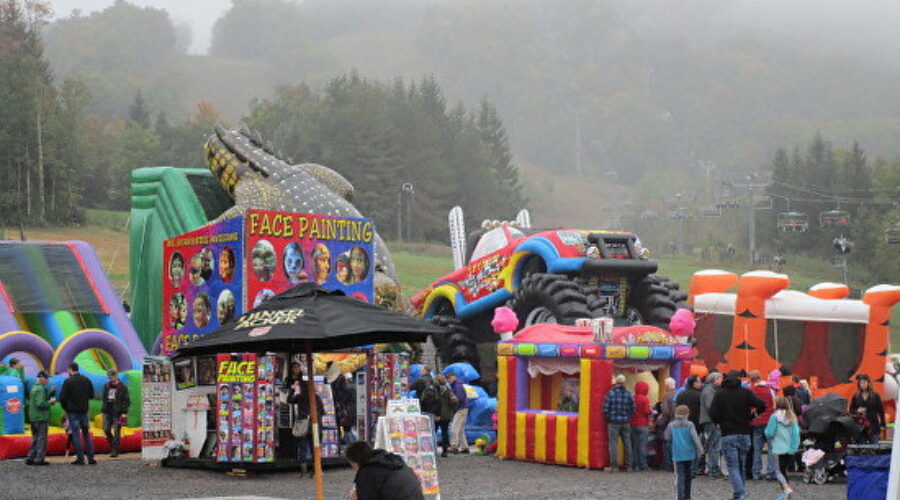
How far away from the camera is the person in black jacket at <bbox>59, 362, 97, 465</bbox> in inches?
681

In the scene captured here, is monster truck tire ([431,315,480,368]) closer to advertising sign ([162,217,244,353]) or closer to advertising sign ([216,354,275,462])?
advertising sign ([162,217,244,353])

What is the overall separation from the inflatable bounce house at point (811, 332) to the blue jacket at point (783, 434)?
855 centimetres

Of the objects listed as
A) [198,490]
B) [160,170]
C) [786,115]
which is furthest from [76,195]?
[786,115]

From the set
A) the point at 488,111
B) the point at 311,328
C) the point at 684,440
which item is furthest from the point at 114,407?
the point at 488,111

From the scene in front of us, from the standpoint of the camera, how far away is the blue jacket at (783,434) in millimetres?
15078

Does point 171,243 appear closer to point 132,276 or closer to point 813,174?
point 132,276

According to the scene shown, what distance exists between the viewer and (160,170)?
2717 cm

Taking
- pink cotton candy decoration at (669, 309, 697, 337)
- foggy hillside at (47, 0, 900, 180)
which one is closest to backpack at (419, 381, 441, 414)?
pink cotton candy decoration at (669, 309, 697, 337)

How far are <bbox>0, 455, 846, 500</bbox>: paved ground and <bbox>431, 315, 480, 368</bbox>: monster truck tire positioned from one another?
8083 mm

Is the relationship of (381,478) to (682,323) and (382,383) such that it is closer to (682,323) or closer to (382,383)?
(382,383)

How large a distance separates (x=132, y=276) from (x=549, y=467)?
434 inches

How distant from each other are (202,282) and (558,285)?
6.19 metres

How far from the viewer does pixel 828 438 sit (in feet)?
53.4

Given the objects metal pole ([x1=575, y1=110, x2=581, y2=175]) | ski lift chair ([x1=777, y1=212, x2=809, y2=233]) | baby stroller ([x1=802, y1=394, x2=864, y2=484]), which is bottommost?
baby stroller ([x1=802, y1=394, x2=864, y2=484])
